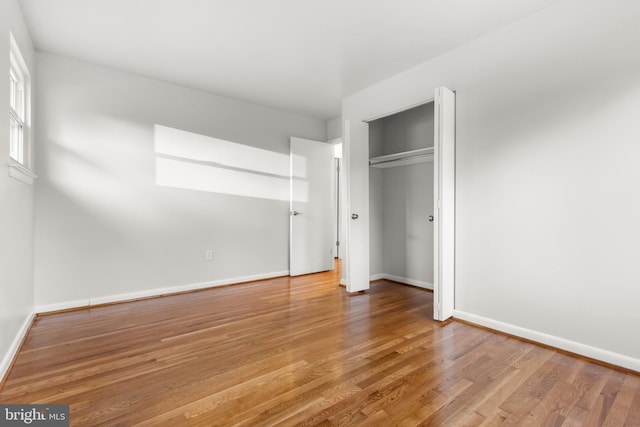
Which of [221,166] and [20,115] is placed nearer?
[20,115]

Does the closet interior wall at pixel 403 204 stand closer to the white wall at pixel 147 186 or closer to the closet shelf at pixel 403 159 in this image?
the closet shelf at pixel 403 159

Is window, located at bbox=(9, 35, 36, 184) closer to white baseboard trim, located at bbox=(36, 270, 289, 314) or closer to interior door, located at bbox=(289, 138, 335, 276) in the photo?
white baseboard trim, located at bbox=(36, 270, 289, 314)

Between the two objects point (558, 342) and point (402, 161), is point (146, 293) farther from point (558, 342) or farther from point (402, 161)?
point (558, 342)

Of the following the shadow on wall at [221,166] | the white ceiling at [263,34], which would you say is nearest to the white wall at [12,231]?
the white ceiling at [263,34]

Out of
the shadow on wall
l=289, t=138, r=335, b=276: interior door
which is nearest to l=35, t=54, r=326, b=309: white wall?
the shadow on wall

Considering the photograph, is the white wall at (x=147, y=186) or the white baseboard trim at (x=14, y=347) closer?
the white baseboard trim at (x=14, y=347)

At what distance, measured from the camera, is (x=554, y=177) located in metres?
2.34

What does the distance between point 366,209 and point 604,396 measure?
8.63 feet

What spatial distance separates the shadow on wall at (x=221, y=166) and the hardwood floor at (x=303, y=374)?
5.42ft

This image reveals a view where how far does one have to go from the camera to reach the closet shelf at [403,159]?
378 cm

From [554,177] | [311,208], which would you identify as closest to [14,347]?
[311,208]

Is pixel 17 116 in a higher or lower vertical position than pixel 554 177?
higher

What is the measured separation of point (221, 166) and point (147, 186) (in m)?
0.92

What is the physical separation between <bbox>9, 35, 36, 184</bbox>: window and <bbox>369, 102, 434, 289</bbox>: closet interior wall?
12.2 ft
